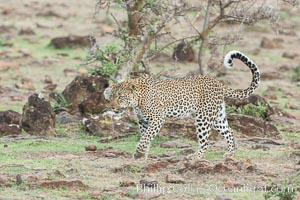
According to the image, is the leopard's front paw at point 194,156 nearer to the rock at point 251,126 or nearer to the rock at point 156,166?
the rock at point 156,166

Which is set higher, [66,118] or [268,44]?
[268,44]

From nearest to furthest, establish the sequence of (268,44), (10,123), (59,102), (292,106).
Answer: (10,123)
(59,102)
(292,106)
(268,44)

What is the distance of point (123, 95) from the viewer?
1332cm

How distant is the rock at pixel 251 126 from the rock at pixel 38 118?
2.99 metres

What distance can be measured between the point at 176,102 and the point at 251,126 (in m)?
2.64

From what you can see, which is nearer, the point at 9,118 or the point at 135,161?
the point at 135,161

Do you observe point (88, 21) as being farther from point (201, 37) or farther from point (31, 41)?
point (201, 37)

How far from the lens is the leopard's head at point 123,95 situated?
13.3 m

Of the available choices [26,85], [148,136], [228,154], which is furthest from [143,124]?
[26,85]

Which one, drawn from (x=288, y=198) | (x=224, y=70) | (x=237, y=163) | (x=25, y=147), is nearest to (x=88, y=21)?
(x=224, y=70)

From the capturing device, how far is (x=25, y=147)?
14.4 m

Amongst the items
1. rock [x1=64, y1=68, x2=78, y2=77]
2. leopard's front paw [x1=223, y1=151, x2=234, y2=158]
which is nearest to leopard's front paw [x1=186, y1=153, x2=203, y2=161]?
leopard's front paw [x1=223, y1=151, x2=234, y2=158]

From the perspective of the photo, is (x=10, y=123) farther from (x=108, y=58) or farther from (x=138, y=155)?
(x=138, y=155)

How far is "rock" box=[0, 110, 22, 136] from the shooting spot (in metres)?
15.7
